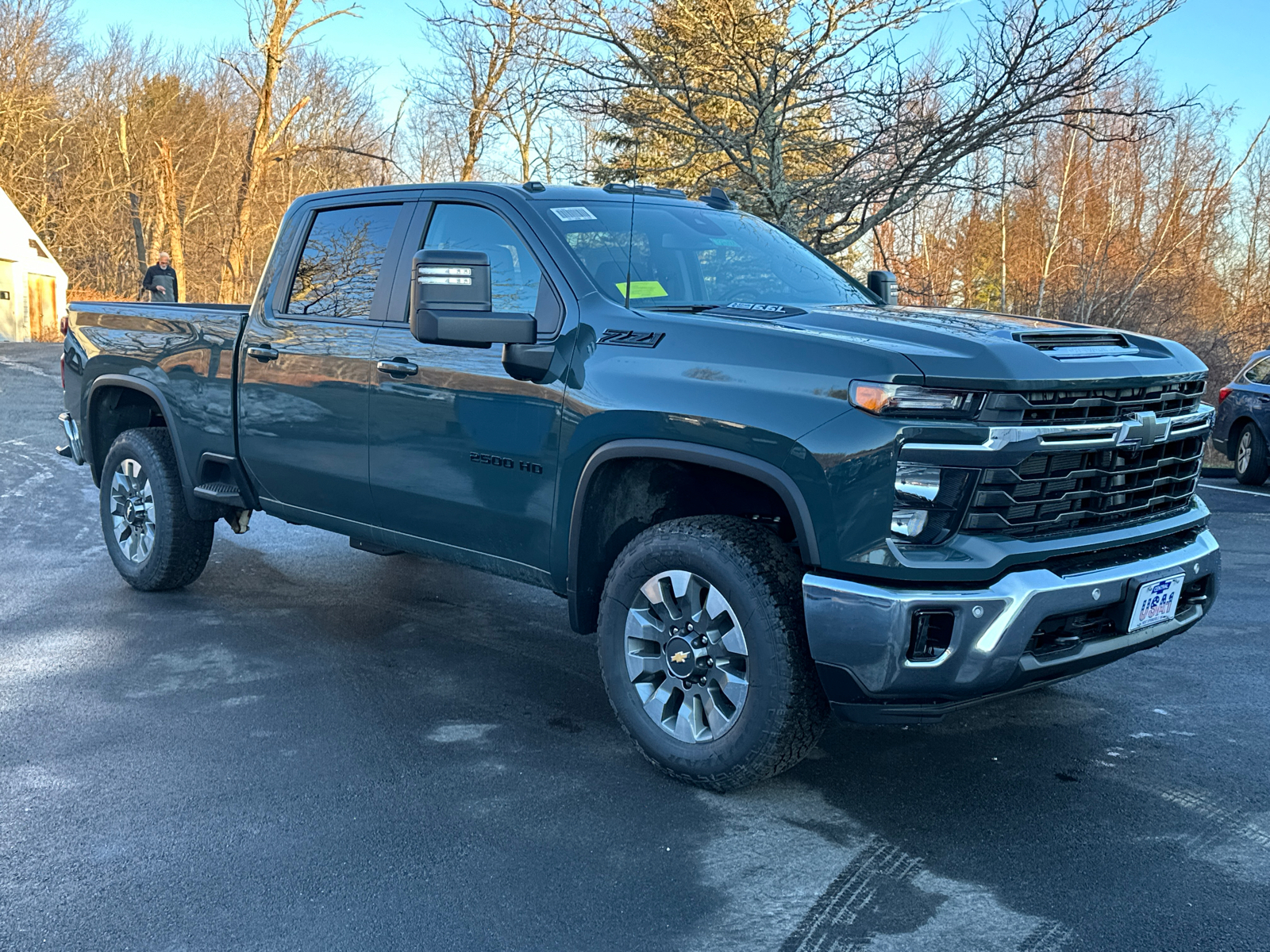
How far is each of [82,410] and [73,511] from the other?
7.84 ft

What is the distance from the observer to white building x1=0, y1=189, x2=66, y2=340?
34.0 metres

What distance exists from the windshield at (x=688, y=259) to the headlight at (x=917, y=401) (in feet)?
3.83

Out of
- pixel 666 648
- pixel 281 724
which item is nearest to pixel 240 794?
pixel 281 724

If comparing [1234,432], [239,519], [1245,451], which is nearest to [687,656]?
[239,519]

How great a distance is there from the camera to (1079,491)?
348 centimetres

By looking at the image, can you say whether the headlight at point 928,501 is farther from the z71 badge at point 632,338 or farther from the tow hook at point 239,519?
the tow hook at point 239,519

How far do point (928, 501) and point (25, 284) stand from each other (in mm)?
37638

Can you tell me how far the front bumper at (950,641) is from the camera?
321 cm

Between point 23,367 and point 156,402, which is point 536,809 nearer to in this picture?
point 156,402

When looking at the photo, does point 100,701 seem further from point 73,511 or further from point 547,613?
point 73,511

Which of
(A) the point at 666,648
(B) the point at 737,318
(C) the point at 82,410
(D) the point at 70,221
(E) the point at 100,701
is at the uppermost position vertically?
(D) the point at 70,221

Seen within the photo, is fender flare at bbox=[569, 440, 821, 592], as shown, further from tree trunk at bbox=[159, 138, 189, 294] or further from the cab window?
tree trunk at bbox=[159, 138, 189, 294]

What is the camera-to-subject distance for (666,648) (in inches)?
150

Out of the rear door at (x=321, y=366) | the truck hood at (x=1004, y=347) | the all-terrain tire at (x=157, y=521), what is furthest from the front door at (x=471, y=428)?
the all-terrain tire at (x=157, y=521)
